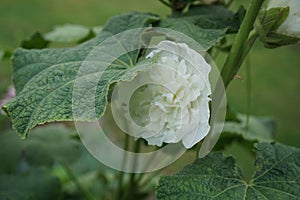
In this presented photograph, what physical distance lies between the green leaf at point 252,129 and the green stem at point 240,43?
28 centimetres

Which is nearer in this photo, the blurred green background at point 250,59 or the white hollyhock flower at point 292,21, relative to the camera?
the white hollyhock flower at point 292,21

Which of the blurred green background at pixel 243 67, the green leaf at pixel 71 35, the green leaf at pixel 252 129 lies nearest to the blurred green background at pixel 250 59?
the blurred green background at pixel 243 67

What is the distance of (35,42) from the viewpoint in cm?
92

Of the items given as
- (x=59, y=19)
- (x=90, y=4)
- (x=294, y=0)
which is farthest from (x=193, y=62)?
(x=90, y=4)

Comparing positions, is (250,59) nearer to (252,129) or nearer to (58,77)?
(252,129)

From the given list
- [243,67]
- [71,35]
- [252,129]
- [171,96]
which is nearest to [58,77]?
[171,96]

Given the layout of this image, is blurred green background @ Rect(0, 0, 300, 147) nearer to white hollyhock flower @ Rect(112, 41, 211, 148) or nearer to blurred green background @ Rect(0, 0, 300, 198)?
blurred green background @ Rect(0, 0, 300, 198)

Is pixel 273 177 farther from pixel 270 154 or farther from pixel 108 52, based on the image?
pixel 108 52

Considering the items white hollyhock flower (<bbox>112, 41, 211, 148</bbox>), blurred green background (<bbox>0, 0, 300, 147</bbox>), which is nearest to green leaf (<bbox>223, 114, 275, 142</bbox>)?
white hollyhock flower (<bbox>112, 41, 211, 148</bbox>)

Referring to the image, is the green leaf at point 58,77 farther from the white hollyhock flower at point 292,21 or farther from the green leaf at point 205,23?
the white hollyhock flower at point 292,21

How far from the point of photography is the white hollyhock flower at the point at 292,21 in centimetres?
61

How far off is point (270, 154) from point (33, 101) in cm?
28

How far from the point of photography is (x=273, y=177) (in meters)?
0.64

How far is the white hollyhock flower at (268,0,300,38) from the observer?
24.2 inches
